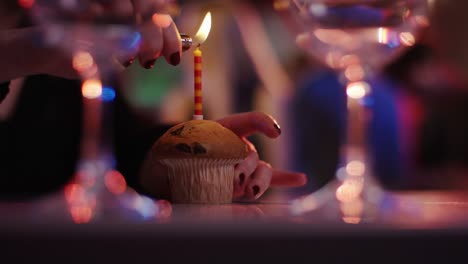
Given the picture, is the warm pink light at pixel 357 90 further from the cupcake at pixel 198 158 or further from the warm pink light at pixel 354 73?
the cupcake at pixel 198 158

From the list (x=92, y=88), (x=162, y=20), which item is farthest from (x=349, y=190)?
(x=92, y=88)

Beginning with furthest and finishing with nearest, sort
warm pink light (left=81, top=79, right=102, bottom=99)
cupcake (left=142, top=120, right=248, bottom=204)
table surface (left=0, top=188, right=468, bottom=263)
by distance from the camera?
1. warm pink light (left=81, top=79, right=102, bottom=99)
2. cupcake (left=142, top=120, right=248, bottom=204)
3. table surface (left=0, top=188, right=468, bottom=263)

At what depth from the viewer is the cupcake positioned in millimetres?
534

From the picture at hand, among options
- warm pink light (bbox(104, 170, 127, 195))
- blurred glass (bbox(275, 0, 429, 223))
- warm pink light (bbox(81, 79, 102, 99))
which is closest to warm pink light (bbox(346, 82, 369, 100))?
blurred glass (bbox(275, 0, 429, 223))

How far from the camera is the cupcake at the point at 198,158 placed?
0.53 meters

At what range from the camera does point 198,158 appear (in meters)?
0.53

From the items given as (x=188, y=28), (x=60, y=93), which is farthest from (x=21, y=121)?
(x=188, y=28)

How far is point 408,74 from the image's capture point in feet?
3.31

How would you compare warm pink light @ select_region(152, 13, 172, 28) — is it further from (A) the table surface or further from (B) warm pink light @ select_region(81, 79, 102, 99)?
(B) warm pink light @ select_region(81, 79, 102, 99)

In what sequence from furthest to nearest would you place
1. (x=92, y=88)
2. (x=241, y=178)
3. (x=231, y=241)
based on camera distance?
(x=92, y=88) < (x=241, y=178) < (x=231, y=241)

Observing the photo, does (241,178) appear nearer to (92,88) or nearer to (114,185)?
(114,185)

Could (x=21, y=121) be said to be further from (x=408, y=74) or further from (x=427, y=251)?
(x=427, y=251)

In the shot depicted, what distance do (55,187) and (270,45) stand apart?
16.4 inches

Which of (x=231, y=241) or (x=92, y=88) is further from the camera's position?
(x=92, y=88)
